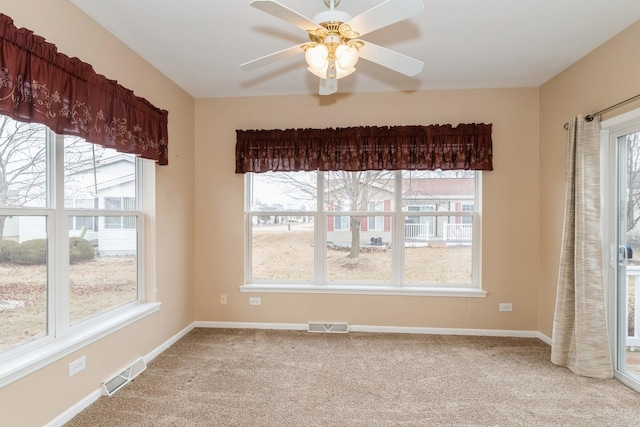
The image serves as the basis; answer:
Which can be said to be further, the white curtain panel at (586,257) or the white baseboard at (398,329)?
the white baseboard at (398,329)

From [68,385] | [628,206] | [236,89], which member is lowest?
[68,385]

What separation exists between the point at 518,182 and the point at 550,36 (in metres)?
1.49

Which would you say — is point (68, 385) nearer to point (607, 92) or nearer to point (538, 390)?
point (538, 390)

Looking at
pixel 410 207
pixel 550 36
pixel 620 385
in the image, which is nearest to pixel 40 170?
pixel 410 207

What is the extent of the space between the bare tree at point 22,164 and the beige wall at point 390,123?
6.07ft

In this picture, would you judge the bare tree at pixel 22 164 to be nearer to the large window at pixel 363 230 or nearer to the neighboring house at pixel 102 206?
the neighboring house at pixel 102 206

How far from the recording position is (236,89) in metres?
3.66

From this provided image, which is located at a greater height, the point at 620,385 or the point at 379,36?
the point at 379,36

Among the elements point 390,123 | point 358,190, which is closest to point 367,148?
point 390,123

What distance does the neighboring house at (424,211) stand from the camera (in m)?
3.75

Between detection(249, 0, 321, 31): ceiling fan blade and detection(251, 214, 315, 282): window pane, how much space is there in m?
2.46

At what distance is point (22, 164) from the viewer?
198 cm

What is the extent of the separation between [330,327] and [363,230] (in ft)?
3.79

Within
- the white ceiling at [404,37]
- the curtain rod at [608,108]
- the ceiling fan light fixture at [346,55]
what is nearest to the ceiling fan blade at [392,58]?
the ceiling fan light fixture at [346,55]
